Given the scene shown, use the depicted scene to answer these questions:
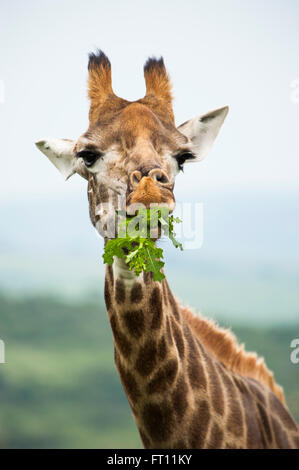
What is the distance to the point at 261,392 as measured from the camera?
371 centimetres

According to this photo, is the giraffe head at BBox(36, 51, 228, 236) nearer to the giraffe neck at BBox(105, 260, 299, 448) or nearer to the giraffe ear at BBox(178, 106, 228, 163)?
the giraffe ear at BBox(178, 106, 228, 163)

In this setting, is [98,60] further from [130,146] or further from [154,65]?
[130,146]

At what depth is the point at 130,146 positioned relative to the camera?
3.10 metres

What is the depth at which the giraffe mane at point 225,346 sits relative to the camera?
3.77 m

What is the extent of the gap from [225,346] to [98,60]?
2129 mm

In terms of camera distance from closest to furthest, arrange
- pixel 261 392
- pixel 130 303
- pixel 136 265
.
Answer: pixel 136 265, pixel 130 303, pixel 261 392

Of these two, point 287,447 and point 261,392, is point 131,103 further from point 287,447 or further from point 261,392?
point 287,447

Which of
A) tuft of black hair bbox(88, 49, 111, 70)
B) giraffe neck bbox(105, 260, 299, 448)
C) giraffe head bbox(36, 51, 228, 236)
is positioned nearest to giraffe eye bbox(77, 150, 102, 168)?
giraffe head bbox(36, 51, 228, 236)

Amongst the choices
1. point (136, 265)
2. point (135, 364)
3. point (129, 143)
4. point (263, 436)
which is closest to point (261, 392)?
point (263, 436)

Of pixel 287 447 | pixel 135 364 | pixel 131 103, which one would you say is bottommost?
pixel 287 447

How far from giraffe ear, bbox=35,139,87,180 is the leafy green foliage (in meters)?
0.91

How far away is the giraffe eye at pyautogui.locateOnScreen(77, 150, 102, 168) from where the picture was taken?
323cm

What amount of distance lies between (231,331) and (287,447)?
0.82 m

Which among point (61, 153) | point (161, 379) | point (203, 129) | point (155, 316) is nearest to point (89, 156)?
point (61, 153)
